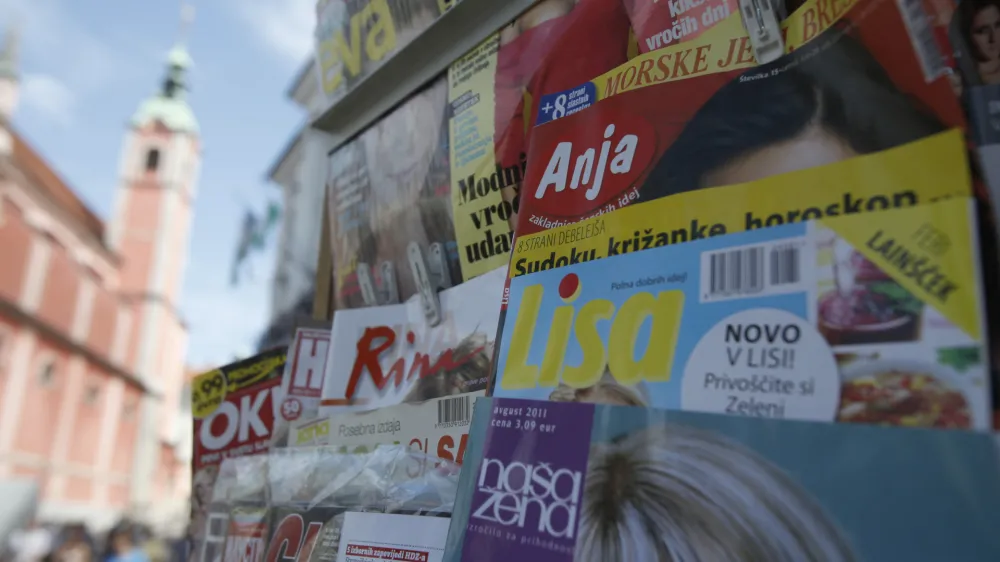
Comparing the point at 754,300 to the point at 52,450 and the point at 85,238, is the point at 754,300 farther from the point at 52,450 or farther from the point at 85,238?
the point at 85,238

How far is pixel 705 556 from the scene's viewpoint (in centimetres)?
31

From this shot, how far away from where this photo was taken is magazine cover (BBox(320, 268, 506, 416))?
0.54m

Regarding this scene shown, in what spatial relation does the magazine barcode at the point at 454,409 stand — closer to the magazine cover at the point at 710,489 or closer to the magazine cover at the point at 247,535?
the magazine cover at the point at 710,489

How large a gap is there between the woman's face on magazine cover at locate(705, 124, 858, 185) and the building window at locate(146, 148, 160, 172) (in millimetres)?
19536

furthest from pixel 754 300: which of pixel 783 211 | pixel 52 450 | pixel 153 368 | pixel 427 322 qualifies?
pixel 153 368

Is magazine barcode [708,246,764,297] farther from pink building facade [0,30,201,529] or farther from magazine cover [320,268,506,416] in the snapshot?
pink building facade [0,30,201,529]

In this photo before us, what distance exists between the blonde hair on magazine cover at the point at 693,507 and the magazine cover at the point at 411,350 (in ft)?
0.59

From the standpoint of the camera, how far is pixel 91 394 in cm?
1341

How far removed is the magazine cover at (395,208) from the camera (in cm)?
64

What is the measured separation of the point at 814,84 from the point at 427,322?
1.20ft

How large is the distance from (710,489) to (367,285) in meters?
0.46

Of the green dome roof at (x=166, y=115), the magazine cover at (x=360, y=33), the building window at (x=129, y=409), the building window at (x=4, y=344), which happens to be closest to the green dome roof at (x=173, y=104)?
the green dome roof at (x=166, y=115)

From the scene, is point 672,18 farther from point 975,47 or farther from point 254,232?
point 254,232

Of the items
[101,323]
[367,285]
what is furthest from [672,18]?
[101,323]
